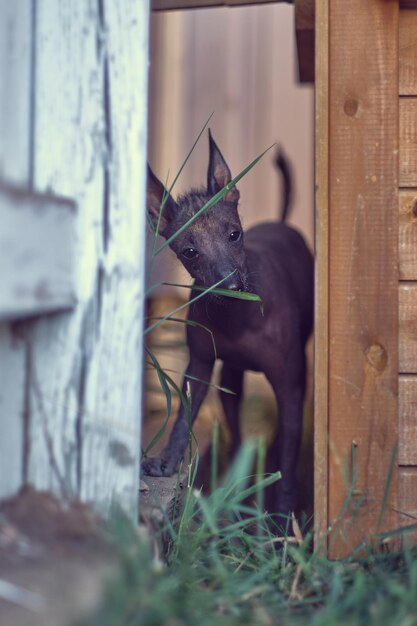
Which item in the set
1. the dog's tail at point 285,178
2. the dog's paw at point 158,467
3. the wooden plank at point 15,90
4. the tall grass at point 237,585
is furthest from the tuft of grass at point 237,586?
the dog's tail at point 285,178

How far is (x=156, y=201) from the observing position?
2.84 metres

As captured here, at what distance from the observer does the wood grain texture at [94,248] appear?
1.60 metres

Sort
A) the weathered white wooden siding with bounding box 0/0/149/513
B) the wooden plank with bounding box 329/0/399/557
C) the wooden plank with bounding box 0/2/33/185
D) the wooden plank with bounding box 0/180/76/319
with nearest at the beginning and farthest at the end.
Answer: the wooden plank with bounding box 0/180/76/319
the wooden plank with bounding box 0/2/33/185
the weathered white wooden siding with bounding box 0/0/149/513
the wooden plank with bounding box 329/0/399/557

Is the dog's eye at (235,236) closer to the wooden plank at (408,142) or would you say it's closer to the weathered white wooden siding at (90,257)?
the wooden plank at (408,142)

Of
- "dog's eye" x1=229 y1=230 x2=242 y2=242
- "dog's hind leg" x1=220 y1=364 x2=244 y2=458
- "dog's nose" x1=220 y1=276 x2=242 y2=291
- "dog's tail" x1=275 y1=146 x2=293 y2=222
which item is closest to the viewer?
"dog's nose" x1=220 y1=276 x2=242 y2=291

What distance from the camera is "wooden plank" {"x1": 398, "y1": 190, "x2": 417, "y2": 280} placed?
2299 millimetres

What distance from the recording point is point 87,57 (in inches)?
65.3

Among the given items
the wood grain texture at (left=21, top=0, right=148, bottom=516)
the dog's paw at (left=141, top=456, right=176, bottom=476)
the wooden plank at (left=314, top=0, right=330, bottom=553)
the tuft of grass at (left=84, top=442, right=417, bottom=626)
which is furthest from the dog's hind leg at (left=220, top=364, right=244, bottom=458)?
the wood grain texture at (left=21, top=0, right=148, bottom=516)

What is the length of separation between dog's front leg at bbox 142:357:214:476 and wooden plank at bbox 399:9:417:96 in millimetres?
981

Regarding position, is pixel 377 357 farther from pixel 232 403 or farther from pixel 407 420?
pixel 232 403

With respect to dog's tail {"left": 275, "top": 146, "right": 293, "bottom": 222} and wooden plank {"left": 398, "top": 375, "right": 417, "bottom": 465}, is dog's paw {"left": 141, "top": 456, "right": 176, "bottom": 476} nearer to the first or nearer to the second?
wooden plank {"left": 398, "top": 375, "right": 417, "bottom": 465}

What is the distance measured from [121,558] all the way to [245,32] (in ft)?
19.9

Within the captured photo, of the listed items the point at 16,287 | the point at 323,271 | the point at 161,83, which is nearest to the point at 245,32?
the point at 161,83

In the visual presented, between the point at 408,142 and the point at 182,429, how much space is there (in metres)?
1.20
